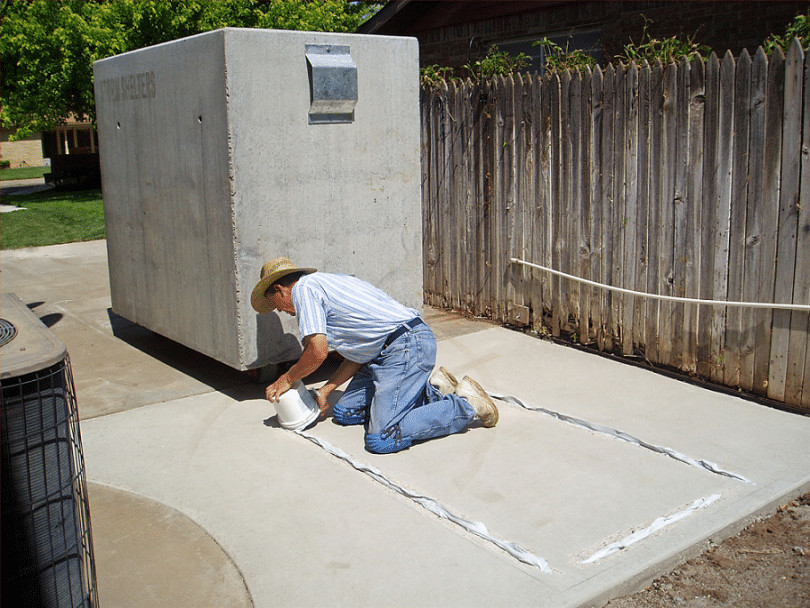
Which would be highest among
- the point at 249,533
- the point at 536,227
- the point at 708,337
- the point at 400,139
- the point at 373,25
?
the point at 373,25

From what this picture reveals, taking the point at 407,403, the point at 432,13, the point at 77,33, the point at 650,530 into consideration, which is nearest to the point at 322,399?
the point at 407,403

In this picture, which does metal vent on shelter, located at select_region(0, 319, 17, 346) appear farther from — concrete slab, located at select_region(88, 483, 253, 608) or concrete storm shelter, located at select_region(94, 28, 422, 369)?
concrete storm shelter, located at select_region(94, 28, 422, 369)

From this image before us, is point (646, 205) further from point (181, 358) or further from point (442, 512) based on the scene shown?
point (181, 358)

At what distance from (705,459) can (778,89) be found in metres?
2.43

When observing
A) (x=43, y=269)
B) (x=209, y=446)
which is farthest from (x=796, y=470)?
(x=43, y=269)

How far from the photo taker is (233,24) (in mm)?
21656

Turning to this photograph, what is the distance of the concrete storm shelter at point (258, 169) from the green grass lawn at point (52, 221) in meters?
7.26

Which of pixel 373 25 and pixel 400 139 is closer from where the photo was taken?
pixel 400 139

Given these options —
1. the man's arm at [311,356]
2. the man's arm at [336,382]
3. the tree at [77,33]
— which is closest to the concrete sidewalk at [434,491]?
the man's arm at [336,382]

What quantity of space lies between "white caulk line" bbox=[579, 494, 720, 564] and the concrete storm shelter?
3063 millimetres

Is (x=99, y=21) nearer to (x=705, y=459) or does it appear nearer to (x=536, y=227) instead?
(x=536, y=227)

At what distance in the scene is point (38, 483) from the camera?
2822 millimetres

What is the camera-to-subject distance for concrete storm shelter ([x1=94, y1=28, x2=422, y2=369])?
5770 mm

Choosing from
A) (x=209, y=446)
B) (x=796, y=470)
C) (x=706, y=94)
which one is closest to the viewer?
(x=796, y=470)
